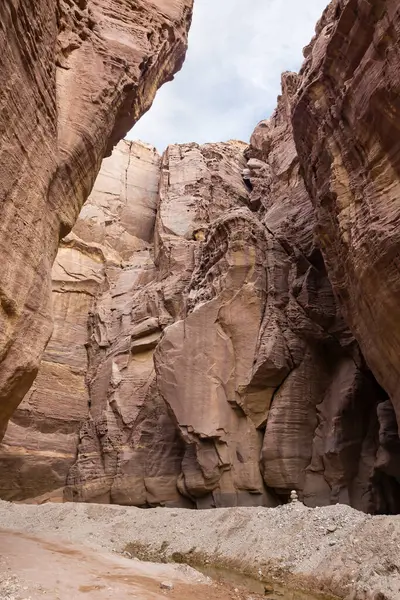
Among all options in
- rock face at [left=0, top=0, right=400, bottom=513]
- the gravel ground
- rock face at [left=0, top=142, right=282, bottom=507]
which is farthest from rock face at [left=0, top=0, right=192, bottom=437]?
rock face at [left=0, top=142, right=282, bottom=507]

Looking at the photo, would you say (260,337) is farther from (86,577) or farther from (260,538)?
(86,577)

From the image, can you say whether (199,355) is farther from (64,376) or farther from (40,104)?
(40,104)

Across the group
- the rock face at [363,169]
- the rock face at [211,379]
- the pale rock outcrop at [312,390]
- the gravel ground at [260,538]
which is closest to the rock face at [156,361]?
the rock face at [211,379]

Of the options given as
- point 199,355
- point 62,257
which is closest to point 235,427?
point 199,355

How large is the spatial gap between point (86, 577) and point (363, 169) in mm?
10621

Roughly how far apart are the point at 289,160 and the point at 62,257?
14481 millimetres

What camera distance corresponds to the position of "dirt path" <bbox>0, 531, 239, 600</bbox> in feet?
24.5

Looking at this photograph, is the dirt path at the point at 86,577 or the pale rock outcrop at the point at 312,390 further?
the pale rock outcrop at the point at 312,390

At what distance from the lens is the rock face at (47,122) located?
304 inches

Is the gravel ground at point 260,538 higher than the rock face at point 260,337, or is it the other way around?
the rock face at point 260,337

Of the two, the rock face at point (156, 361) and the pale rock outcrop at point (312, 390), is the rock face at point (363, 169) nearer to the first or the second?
the pale rock outcrop at point (312, 390)

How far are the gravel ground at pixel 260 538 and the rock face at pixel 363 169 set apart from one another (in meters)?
3.31

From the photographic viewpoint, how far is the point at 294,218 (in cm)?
2255

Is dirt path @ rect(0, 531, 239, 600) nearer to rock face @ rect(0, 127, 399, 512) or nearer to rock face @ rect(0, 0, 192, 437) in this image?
rock face @ rect(0, 0, 192, 437)
